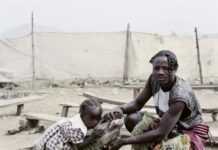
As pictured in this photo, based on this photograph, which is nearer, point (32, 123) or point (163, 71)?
point (163, 71)

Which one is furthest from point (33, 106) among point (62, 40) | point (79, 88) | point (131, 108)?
point (131, 108)

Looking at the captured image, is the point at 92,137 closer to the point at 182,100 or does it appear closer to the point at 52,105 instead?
the point at 182,100

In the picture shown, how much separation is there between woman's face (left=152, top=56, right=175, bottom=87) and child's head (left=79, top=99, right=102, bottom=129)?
488 mm

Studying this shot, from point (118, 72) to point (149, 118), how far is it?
1196 centimetres

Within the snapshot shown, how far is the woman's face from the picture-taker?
3900 millimetres

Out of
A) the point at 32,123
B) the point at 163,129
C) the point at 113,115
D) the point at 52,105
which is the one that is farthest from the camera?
the point at 52,105

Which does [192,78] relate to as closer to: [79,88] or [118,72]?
[118,72]

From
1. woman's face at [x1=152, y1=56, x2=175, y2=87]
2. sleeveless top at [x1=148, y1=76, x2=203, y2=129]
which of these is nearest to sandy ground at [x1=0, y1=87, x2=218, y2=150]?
sleeveless top at [x1=148, y1=76, x2=203, y2=129]

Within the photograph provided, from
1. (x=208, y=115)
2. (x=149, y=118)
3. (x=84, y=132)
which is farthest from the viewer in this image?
(x=208, y=115)

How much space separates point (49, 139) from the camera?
12.9 ft

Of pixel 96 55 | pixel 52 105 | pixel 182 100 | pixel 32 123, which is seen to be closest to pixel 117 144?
pixel 182 100

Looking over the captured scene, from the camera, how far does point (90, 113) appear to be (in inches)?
154

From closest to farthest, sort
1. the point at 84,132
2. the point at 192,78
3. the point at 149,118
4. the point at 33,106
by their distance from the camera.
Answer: the point at 84,132, the point at 149,118, the point at 33,106, the point at 192,78

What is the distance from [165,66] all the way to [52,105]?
7.35 meters
